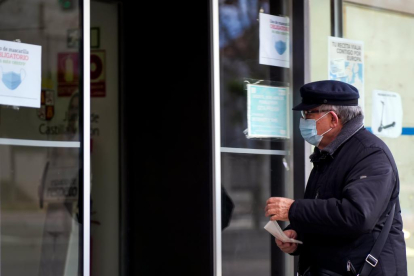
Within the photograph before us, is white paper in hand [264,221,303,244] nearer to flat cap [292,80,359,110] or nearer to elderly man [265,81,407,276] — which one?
elderly man [265,81,407,276]

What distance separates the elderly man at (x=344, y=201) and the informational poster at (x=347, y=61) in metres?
2.37

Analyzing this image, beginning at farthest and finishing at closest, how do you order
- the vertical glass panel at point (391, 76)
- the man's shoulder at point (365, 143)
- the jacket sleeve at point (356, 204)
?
the vertical glass panel at point (391, 76)
the man's shoulder at point (365, 143)
the jacket sleeve at point (356, 204)

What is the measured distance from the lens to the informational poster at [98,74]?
628cm

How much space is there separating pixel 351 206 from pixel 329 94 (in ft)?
2.07

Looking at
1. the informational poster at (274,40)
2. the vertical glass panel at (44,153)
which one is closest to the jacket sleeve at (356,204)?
the vertical glass panel at (44,153)

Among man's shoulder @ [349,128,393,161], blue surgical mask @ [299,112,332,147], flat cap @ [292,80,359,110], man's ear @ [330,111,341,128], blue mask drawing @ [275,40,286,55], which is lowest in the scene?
man's shoulder @ [349,128,393,161]

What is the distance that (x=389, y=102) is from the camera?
20.6 ft

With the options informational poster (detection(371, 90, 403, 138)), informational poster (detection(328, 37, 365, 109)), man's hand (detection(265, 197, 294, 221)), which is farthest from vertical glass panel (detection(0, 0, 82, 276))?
informational poster (detection(371, 90, 403, 138))

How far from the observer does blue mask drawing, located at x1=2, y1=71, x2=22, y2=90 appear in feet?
14.6

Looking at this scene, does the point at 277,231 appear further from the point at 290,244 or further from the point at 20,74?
the point at 20,74

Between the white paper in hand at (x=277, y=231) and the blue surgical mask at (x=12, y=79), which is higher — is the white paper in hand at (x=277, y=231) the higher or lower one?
the lower one

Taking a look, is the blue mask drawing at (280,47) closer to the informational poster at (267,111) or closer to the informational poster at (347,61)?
the informational poster at (267,111)

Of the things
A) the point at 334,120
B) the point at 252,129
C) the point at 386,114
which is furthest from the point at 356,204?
the point at 386,114

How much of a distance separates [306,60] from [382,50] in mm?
977
